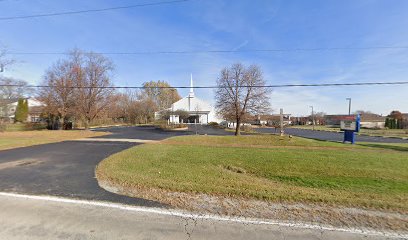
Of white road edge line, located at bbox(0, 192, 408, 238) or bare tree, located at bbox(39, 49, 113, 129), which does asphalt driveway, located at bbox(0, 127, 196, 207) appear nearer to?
white road edge line, located at bbox(0, 192, 408, 238)

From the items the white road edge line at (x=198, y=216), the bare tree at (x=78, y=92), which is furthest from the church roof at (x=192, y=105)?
the white road edge line at (x=198, y=216)

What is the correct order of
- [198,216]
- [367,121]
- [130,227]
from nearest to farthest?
[130,227] → [198,216] → [367,121]

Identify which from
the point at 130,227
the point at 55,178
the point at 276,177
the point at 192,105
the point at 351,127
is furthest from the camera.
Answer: the point at 192,105

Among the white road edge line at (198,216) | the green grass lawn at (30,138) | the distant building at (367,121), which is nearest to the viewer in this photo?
the white road edge line at (198,216)

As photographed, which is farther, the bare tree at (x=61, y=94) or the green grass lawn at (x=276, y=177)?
the bare tree at (x=61, y=94)

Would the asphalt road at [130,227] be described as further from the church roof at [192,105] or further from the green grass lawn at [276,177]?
the church roof at [192,105]

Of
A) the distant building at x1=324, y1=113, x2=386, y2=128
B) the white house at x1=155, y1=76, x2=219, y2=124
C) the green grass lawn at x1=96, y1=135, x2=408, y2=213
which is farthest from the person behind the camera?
the distant building at x1=324, y1=113, x2=386, y2=128

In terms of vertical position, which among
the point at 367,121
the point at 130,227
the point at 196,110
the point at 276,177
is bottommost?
the point at 276,177

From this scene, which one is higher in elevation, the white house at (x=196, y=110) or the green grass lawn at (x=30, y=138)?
the white house at (x=196, y=110)

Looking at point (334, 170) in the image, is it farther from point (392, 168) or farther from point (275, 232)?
point (275, 232)

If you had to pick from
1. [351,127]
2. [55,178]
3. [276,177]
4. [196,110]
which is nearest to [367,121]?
[196,110]

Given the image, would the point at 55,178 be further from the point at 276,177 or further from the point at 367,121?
the point at 367,121

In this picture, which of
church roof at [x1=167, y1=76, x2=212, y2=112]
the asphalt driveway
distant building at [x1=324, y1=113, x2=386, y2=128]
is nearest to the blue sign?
the asphalt driveway

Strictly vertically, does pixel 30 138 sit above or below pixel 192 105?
below
